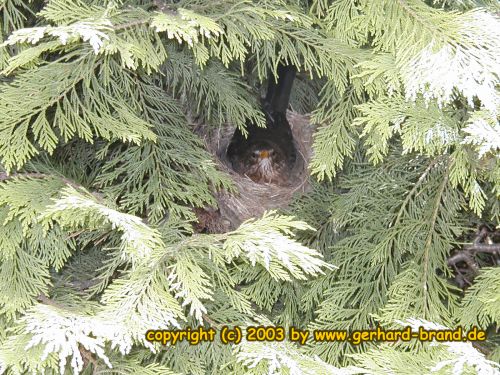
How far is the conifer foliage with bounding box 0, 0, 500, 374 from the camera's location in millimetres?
1623

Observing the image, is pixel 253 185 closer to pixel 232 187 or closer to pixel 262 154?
pixel 262 154

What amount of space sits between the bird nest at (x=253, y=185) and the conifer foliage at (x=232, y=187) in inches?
19.8

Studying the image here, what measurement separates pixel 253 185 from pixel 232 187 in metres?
1.00

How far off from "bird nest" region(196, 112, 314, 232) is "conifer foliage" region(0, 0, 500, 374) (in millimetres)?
503

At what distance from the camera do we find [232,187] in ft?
8.79

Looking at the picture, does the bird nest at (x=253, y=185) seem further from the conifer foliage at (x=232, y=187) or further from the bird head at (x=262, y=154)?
the conifer foliage at (x=232, y=187)

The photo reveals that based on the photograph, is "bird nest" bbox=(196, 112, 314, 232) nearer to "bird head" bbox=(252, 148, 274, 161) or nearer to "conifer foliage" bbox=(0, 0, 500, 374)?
"bird head" bbox=(252, 148, 274, 161)

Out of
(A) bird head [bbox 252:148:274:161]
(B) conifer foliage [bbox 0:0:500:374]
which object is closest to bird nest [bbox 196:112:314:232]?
(A) bird head [bbox 252:148:274:161]

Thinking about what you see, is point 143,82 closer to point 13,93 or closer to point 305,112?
point 13,93

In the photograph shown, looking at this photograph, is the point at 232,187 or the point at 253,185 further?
the point at 253,185

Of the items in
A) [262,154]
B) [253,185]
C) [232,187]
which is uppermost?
[232,187]

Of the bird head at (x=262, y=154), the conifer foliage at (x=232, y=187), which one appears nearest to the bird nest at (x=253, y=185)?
the bird head at (x=262, y=154)

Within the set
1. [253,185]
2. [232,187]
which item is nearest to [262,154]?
[253,185]

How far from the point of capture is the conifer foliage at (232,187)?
1623 millimetres
